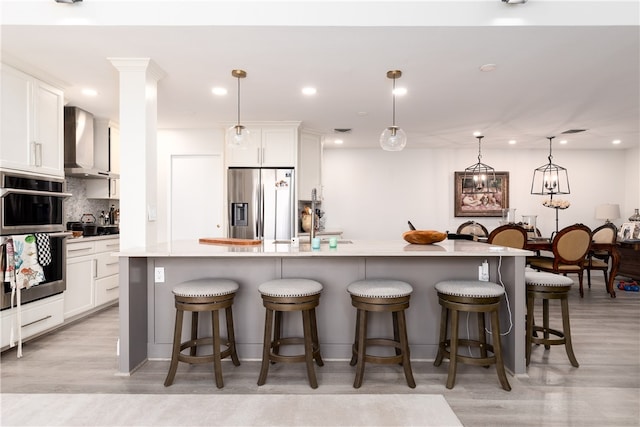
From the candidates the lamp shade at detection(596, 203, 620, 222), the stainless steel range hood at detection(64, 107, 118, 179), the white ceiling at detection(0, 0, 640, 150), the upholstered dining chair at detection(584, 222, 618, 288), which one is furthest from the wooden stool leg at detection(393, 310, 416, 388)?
the lamp shade at detection(596, 203, 620, 222)

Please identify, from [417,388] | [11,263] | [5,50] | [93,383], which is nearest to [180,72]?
[5,50]

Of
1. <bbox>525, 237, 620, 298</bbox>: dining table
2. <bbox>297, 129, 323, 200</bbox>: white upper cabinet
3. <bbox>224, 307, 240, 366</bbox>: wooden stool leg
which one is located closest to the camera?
<bbox>224, 307, 240, 366</bbox>: wooden stool leg

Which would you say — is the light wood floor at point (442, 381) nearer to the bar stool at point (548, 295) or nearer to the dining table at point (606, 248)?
the bar stool at point (548, 295)

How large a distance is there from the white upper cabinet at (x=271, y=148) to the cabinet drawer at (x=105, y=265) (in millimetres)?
2068

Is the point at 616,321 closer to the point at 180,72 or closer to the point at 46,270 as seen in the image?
the point at 180,72

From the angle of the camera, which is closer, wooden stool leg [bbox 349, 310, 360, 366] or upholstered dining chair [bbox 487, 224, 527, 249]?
wooden stool leg [bbox 349, 310, 360, 366]

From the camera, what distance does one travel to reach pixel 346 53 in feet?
9.45

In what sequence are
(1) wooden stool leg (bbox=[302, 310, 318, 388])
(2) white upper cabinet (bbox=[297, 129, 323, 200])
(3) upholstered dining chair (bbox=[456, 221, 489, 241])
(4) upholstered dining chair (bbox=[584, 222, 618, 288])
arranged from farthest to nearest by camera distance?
(3) upholstered dining chair (bbox=[456, 221, 489, 241]), (2) white upper cabinet (bbox=[297, 129, 323, 200]), (4) upholstered dining chair (bbox=[584, 222, 618, 288]), (1) wooden stool leg (bbox=[302, 310, 318, 388])

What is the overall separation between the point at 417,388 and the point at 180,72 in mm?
3094

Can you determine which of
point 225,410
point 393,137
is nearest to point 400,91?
point 393,137

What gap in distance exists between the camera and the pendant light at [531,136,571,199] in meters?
6.95

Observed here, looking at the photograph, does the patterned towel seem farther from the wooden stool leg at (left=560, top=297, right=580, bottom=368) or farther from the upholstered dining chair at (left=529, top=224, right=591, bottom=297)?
the upholstered dining chair at (left=529, top=224, right=591, bottom=297)

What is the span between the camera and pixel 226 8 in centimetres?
245

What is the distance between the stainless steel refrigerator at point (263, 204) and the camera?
5223mm
